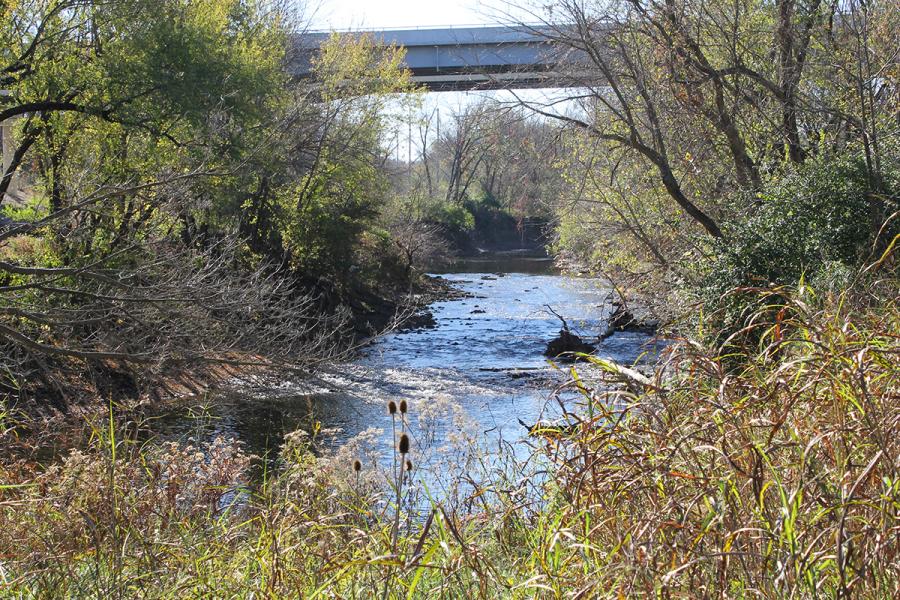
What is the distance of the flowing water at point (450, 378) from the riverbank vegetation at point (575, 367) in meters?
0.91

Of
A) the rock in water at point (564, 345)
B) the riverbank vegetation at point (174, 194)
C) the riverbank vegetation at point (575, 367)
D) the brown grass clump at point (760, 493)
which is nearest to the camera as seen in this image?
the brown grass clump at point (760, 493)

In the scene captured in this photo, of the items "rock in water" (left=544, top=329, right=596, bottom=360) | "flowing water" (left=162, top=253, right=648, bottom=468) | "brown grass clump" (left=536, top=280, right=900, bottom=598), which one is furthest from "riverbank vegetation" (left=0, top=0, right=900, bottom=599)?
A: "rock in water" (left=544, top=329, right=596, bottom=360)

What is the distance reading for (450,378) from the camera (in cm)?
1795

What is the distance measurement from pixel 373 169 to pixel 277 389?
13808mm

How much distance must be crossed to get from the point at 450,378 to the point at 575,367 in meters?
9.19

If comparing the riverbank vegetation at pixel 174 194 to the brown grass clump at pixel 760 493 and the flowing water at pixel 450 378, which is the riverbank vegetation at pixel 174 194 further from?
the brown grass clump at pixel 760 493

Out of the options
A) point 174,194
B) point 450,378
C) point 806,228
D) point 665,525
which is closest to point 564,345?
point 450,378

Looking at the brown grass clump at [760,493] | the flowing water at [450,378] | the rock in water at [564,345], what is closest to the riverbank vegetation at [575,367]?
the brown grass clump at [760,493]

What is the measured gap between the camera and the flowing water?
13.1 meters

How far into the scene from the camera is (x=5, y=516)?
5.23m

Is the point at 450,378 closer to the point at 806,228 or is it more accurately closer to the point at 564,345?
the point at 564,345

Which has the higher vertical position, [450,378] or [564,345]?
[564,345]

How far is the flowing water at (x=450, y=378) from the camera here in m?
13.1

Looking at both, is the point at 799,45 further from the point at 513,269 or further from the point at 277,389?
the point at 513,269
